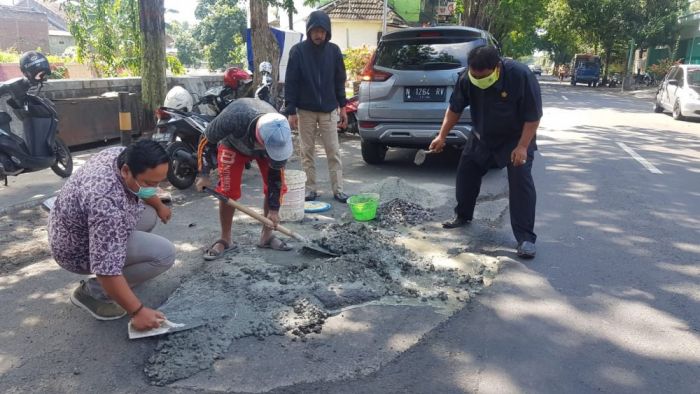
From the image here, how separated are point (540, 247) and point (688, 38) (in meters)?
36.9

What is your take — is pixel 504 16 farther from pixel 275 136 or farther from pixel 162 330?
pixel 162 330

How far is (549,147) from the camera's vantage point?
10.0m

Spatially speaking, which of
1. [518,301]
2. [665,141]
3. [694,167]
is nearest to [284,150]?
[518,301]

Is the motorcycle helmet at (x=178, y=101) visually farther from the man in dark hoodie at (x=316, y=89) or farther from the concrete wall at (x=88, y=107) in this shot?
the concrete wall at (x=88, y=107)

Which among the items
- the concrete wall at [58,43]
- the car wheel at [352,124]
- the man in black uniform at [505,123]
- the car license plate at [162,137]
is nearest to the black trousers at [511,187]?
the man in black uniform at [505,123]

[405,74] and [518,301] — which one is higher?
[405,74]

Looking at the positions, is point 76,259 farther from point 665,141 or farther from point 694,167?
point 665,141

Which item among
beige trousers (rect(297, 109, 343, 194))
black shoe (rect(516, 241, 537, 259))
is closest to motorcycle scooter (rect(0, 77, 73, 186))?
beige trousers (rect(297, 109, 343, 194))

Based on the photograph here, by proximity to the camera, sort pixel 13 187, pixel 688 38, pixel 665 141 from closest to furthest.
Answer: pixel 13 187 → pixel 665 141 → pixel 688 38

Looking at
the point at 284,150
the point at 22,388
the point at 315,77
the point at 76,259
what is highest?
→ the point at 315,77

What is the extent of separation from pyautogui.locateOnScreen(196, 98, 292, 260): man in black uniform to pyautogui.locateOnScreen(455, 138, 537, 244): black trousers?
5.60ft

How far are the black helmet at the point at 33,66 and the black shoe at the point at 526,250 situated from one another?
5268 millimetres

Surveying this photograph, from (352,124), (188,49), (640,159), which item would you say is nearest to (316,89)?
(352,124)

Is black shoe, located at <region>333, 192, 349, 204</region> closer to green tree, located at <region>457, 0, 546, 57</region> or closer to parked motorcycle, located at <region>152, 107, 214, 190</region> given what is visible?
parked motorcycle, located at <region>152, 107, 214, 190</region>
